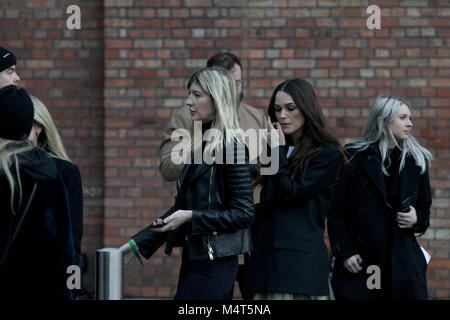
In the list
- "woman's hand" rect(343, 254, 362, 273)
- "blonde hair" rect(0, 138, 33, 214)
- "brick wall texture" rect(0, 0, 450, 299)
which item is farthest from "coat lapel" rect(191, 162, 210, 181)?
"brick wall texture" rect(0, 0, 450, 299)

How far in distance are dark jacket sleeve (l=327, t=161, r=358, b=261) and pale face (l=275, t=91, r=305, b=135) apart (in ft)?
1.77

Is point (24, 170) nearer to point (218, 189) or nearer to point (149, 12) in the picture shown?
point (218, 189)

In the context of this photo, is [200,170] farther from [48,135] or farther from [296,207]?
[48,135]

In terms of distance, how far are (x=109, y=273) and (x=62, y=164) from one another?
135cm

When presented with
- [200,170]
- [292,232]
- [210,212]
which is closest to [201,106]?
[200,170]

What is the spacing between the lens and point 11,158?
268cm

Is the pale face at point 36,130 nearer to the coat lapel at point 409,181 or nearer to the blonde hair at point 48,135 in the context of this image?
the blonde hair at point 48,135

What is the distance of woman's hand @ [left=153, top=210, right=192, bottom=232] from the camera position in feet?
11.3

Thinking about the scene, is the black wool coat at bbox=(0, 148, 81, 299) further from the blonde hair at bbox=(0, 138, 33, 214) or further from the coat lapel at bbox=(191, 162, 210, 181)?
the coat lapel at bbox=(191, 162, 210, 181)

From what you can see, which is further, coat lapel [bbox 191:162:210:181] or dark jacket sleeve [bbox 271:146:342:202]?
dark jacket sleeve [bbox 271:146:342:202]

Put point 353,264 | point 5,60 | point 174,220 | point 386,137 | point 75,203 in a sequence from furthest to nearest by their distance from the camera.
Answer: point 386,137
point 353,264
point 75,203
point 5,60
point 174,220

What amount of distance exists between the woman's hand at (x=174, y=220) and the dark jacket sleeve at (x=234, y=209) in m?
0.03

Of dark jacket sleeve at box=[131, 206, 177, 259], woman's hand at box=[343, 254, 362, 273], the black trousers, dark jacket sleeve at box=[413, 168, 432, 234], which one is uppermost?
dark jacket sleeve at box=[413, 168, 432, 234]

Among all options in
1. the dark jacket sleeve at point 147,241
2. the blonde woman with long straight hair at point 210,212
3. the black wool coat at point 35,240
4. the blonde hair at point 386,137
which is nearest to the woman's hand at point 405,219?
the blonde hair at point 386,137
